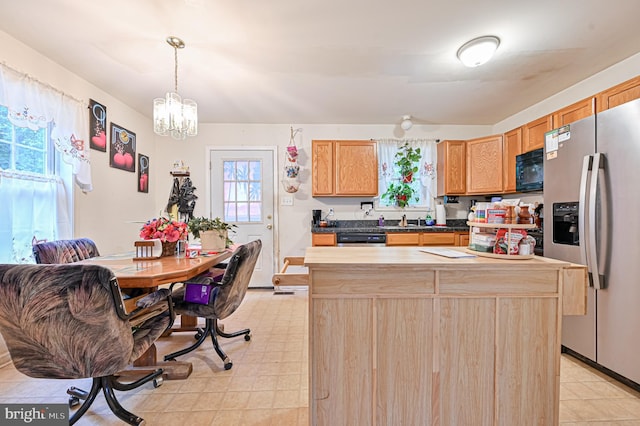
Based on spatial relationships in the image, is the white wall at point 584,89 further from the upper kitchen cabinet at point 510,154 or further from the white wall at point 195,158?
the upper kitchen cabinet at point 510,154

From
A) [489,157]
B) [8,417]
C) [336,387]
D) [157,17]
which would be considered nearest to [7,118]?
[157,17]

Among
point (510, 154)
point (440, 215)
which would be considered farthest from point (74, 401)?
point (510, 154)

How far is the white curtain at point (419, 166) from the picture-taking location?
396cm

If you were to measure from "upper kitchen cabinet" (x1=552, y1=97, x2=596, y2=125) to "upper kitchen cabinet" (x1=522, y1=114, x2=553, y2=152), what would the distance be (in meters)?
0.07

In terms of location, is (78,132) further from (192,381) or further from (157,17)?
(192,381)

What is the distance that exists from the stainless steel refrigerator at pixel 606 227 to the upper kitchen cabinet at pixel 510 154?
122 cm

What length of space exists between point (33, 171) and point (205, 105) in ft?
5.59

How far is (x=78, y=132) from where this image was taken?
2438 mm

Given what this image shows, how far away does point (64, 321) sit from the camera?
1.11 metres

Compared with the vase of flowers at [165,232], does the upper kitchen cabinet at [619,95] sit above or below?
above

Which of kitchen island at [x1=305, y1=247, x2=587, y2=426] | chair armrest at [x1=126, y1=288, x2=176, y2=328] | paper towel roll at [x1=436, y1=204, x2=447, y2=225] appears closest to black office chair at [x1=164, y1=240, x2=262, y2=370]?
chair armrest at [x1=126, y1=288, x2=176, y2=328]

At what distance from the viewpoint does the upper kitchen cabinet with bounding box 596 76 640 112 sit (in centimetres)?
197

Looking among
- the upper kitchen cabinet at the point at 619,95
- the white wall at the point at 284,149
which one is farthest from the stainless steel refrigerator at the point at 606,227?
the white wall at the point at 284,149

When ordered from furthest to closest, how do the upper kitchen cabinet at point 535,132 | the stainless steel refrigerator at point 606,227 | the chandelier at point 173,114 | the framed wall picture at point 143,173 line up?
the framed wall picture at point 143,173 < the upper kitchen cabinet at point 535,132 < the chandelier at point 173,114 < the stainless steel refrigerator at point 606,227
